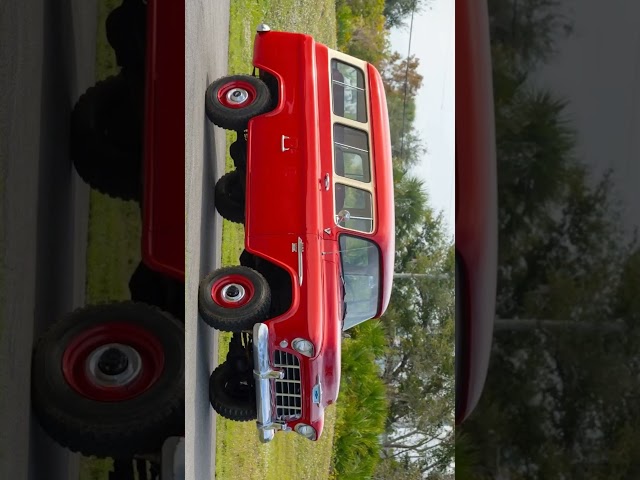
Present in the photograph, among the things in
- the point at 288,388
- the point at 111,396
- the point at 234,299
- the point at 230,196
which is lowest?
the point at 111,396

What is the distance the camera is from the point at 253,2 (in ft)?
19.5

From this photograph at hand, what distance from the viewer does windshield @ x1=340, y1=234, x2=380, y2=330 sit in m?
3.81

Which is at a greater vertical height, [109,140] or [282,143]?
[282,143]

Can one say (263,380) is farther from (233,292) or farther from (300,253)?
(300,253)

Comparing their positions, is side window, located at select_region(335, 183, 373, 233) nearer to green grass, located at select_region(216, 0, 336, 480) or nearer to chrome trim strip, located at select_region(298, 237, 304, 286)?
chrome trim strip, located at select_region(298, 237, 304, 286)

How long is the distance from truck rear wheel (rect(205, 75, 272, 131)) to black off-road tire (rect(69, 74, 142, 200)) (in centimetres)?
322

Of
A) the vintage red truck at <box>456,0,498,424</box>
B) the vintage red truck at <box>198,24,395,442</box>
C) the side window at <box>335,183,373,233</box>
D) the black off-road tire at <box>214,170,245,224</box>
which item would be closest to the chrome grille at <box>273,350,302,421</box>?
the vintage red truck at <box>198,24,395,442</box>

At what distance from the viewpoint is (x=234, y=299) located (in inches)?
135

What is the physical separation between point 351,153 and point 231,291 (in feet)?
3.51

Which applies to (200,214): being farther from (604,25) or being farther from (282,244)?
(604,25)

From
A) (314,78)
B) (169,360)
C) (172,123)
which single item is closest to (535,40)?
(172,123)

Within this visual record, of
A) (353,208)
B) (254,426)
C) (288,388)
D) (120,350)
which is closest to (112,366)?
(120,350)

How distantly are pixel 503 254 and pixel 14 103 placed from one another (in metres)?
0.73

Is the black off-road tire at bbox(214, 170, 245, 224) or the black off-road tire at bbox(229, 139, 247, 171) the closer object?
the black off-road tire at bbox(229, 139, 247, 171)
